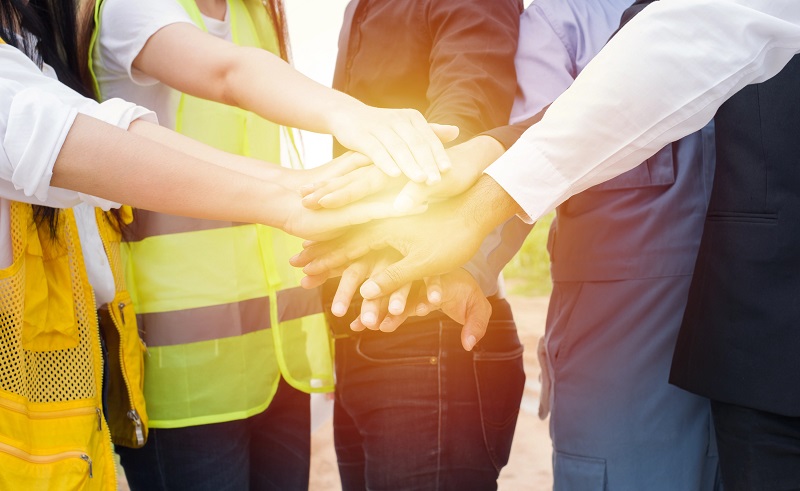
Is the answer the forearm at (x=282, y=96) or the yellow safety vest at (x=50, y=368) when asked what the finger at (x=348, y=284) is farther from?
the yellow safety vest at (x=50, y=368)

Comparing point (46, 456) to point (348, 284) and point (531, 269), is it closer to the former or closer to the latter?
point (348, 284)

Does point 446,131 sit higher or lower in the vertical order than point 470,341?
higher

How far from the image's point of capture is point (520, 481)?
377 centimetres

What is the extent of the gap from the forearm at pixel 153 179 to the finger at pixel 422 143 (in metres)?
0.23

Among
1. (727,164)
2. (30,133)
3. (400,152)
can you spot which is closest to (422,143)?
(400,152)

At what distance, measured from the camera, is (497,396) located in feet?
4.80

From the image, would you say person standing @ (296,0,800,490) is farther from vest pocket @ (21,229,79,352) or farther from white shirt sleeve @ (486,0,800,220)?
vest pocket @ (21,229,79,352)

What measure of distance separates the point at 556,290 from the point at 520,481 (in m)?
2.54

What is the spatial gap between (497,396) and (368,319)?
0.38m

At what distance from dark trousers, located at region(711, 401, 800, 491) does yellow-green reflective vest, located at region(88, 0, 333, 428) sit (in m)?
0.79

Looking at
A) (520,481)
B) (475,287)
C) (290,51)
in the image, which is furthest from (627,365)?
(520,481)

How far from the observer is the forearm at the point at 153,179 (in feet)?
3.37

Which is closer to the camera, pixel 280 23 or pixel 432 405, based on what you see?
pixel 432 405

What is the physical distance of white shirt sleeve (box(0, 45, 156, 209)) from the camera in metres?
0.94
